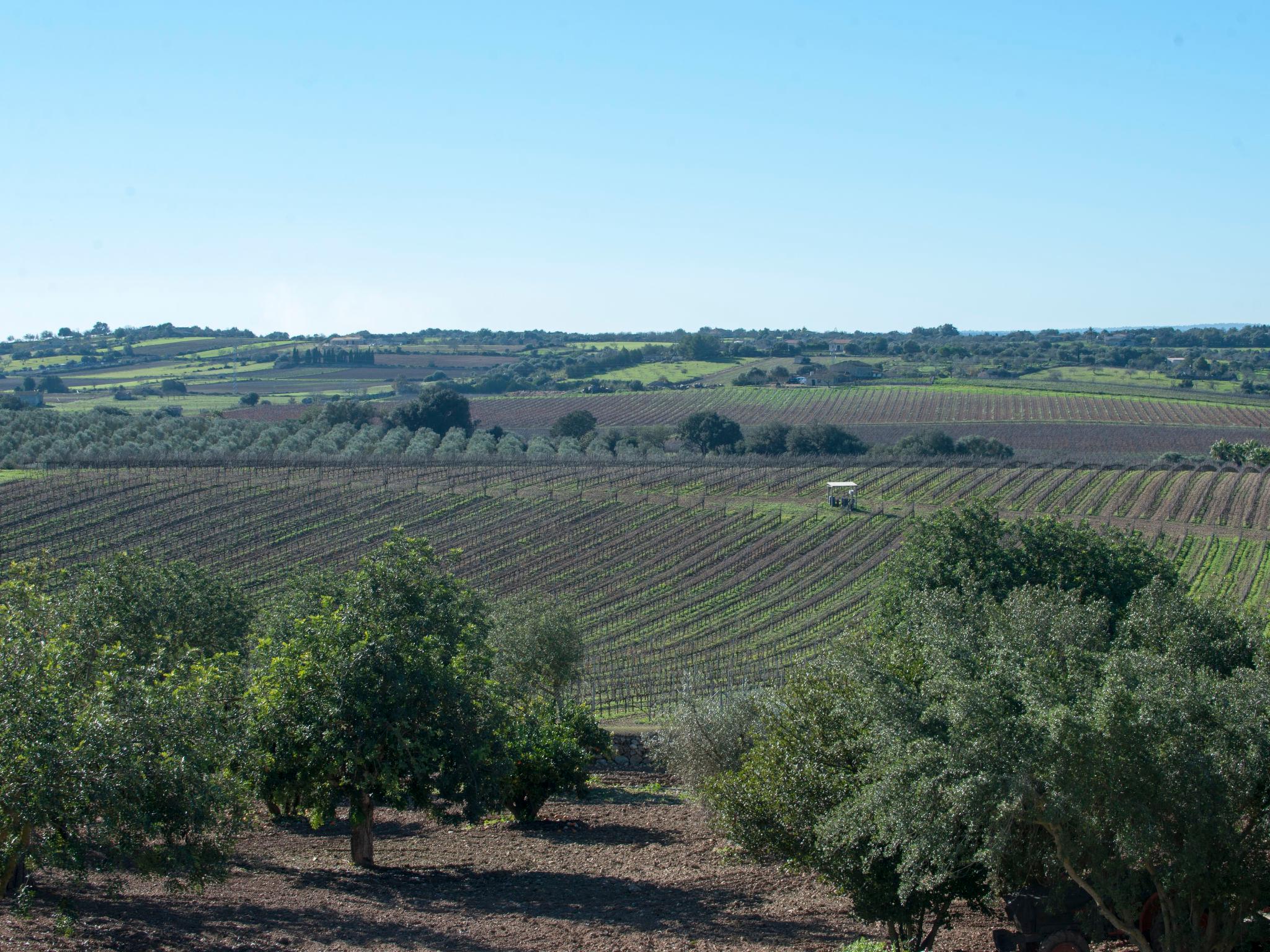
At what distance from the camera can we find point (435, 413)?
111 metres

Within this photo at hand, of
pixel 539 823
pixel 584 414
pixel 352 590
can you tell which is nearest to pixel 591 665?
pixel 539 823

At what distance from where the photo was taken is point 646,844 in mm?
21562

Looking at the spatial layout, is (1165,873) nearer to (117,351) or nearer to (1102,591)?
(1102,591)

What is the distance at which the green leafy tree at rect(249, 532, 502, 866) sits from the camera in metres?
17.3

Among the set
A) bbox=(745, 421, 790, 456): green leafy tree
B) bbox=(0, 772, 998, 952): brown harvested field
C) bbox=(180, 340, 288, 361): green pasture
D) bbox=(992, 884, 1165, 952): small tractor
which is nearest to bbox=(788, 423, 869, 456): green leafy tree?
bbox=(745, 421, 790, 456): green leafy tree

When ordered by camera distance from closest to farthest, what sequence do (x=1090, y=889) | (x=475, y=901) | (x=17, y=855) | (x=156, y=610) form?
(x=1090, y=889) < (x=17, y=855) < (x=475, y=901) < (x=156, y=610)

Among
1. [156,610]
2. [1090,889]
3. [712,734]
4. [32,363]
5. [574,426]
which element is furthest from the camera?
[32,363]

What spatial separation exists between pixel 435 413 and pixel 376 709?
313ft

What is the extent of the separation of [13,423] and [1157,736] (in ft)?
336

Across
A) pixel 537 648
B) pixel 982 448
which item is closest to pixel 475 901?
pixel 537 648

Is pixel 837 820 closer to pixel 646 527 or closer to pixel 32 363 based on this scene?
pixel 646 527

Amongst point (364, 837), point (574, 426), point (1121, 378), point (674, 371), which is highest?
point (674, 371)

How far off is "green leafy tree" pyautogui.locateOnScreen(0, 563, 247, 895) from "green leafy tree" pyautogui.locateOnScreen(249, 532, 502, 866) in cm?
186

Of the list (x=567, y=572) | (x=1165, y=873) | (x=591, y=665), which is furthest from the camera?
(x=567, y=572)
